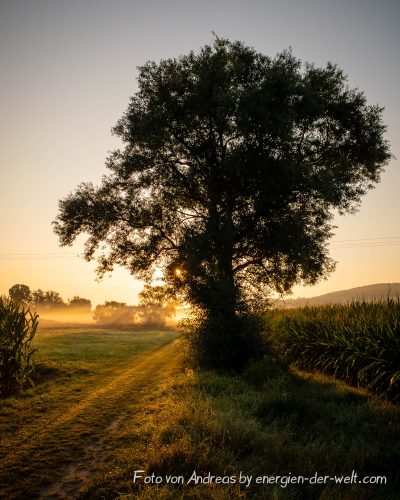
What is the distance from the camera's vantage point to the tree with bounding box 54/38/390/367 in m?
18.3

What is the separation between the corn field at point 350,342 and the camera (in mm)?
10672

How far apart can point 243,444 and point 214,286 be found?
10424mm

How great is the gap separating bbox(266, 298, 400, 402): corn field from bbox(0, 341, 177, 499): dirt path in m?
7.08

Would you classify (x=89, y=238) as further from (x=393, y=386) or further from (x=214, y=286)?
(x=393, y=386)

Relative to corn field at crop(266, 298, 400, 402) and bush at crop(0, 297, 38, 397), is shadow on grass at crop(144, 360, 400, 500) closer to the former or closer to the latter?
corn field at crop(266, 298, 400, 402)

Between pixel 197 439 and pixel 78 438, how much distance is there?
117 inches

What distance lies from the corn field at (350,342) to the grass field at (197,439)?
31.6 inches

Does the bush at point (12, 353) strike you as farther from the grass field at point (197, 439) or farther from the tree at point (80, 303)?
the tree at point (80, 303)

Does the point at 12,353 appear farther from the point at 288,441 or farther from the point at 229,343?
the point at 288,441

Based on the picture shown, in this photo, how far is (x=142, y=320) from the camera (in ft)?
336

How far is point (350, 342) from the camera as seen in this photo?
12664mm

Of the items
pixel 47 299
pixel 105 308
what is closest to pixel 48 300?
pixel 47 299

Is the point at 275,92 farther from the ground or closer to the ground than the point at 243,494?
farther from the ground

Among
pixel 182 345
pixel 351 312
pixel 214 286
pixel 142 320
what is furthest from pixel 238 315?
pixel 142 320
